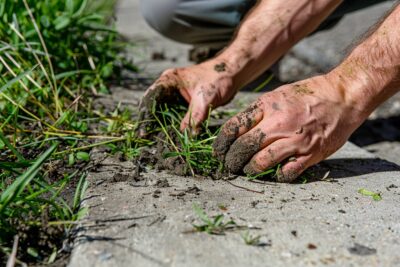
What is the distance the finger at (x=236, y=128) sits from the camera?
1726 mm

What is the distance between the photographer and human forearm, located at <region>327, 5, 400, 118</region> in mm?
1732

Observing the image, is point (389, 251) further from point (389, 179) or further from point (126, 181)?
point (126, 181)

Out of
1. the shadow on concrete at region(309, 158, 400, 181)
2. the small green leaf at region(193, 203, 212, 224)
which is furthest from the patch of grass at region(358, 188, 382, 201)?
the small green leaf at region(193, 203, 212, 224)

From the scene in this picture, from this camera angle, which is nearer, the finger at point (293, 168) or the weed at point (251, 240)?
the weed at point (251, 240)

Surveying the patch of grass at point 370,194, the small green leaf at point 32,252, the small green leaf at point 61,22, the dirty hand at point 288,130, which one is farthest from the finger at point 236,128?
the small green leaf at point 61,22

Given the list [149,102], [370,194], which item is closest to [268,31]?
[149,102]

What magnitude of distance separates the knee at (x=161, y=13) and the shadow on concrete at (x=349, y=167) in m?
1.18

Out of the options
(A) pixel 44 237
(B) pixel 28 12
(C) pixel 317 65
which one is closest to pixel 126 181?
(A) pixel 44 237

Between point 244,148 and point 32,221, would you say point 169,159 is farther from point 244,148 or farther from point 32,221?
point 32,221

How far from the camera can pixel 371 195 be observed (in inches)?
67.0

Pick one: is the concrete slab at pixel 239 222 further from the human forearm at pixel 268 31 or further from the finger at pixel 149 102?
the human forearm at pixel 268 31

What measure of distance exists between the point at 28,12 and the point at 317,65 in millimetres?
1873

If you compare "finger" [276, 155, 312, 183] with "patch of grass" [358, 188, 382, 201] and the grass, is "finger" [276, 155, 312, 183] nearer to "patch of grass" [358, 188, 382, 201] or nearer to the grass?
"patch of grass" [358, 188, 382, 201]

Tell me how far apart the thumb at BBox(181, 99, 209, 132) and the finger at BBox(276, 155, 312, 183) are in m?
0.33
